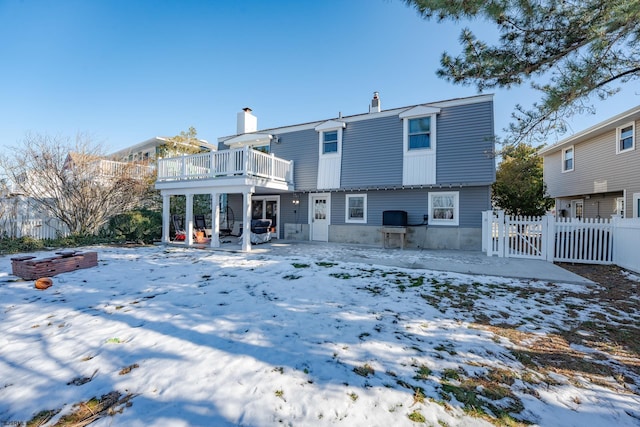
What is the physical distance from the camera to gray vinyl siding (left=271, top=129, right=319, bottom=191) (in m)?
12.1

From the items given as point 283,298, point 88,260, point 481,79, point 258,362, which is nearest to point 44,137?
point 88,260

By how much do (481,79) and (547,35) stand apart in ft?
3.57

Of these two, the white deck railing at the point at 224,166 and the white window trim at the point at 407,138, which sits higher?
the white window trim at the point at 407,138

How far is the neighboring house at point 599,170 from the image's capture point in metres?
10.8

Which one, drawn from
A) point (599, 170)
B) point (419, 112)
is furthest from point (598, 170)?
point (419, 112)

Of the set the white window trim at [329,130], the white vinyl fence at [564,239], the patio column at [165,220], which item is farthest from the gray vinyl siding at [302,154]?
the white vinyl fence at [564,239]

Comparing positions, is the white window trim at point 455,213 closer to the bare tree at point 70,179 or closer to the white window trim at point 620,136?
the white window trim at point 620,136

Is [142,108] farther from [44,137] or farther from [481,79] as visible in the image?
[481,79]

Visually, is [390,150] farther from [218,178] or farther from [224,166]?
[218,178]

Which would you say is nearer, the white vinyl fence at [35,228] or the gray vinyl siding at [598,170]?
the white vinyl fence at [35,228]

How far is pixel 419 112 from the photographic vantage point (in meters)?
10.2

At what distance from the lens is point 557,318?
3.74 meters

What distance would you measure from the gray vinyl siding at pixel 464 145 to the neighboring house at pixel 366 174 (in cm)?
3

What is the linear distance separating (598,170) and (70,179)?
2256 centimetres
